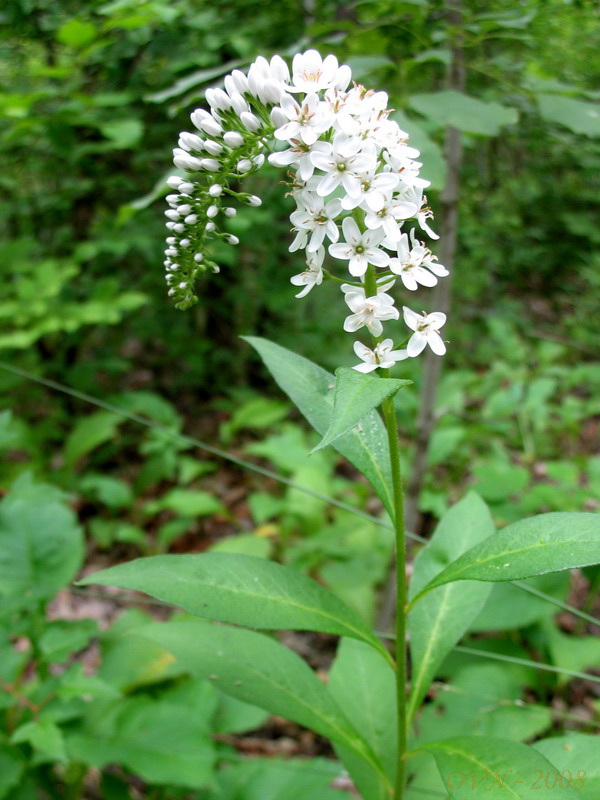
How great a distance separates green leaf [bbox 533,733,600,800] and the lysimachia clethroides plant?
8.2 inches

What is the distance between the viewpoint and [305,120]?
1126 millimetres

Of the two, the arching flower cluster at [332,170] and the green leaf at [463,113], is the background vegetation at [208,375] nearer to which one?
A: the green leaf at [463,113]

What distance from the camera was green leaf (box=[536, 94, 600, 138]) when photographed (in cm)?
179

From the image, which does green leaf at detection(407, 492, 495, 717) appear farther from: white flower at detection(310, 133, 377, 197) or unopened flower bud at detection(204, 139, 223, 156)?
unopened flower bud at detection(204, 139, 223, 156)

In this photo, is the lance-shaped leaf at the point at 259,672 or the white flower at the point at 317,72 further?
the lance-shaped leaf at the point at 259,672

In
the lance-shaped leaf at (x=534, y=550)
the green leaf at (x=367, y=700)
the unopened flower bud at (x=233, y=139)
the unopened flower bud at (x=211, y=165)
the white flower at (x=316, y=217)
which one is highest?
the unopened flower bud at (x=233, y=139)

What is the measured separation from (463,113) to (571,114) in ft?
1.15

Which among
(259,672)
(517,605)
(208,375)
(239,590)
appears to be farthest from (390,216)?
(208,375)

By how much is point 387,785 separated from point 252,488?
3043 millimetres

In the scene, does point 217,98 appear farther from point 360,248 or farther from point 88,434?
point 88,434

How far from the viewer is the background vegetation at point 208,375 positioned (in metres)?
2.08

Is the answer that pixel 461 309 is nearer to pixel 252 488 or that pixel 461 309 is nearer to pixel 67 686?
pixel 252 488

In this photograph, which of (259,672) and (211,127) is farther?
(259,672)

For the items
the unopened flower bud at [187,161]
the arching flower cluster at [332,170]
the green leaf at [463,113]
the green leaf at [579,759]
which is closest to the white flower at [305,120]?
the arching flower cluster at [332,170]
